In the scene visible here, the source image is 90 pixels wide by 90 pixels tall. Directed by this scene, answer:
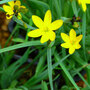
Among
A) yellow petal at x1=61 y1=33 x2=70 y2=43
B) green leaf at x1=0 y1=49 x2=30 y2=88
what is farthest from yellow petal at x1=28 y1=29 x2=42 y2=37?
green leaf at x1=0 y1=49 x2=30 y2=88

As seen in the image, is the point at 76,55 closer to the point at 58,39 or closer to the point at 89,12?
the point at 58,39

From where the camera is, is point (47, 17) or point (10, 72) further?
point (10, 72)

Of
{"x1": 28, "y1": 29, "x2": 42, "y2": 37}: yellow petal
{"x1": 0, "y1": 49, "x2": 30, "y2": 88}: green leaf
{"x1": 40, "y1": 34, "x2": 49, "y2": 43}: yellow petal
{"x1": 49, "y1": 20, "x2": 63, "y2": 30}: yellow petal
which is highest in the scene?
{"x1": 49, "y1": 20, "x2": 63, "y2": 30}: yellow petal

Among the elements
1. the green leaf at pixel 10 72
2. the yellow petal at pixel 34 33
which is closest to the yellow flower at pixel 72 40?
the yellow petal at pixel 34 33

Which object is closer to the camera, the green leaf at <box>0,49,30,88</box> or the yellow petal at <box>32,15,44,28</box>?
the yellow petal at <box>32,15,44,28</box>

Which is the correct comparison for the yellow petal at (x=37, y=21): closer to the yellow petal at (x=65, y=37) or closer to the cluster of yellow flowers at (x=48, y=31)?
the cluster of yellow flowers at (x=48, y=31)

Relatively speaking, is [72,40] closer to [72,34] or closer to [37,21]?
[72,34]

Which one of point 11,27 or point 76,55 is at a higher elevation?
point 11,27

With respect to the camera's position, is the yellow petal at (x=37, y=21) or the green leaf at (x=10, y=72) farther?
the green leaf at (x=10, y=72)

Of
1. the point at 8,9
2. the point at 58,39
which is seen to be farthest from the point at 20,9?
the point at 58,39

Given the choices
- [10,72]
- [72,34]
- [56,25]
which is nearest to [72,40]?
[72,34]

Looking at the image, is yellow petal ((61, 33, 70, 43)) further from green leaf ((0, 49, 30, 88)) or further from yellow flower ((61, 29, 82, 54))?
green leaf ((0, 49, 30, 88))
